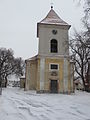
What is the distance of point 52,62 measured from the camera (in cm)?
3212

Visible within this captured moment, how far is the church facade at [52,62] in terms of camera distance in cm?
3167

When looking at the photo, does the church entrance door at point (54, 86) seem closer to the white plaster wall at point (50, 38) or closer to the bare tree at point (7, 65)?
the white plaster wall at point (50, 38)

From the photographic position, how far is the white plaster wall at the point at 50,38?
32438 millimetres

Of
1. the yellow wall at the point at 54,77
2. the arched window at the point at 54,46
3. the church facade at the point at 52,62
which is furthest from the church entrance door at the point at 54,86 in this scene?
the arched window at the point at 54,46

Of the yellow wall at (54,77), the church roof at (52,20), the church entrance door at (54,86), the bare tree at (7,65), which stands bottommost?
the church entrance door at (54,86)

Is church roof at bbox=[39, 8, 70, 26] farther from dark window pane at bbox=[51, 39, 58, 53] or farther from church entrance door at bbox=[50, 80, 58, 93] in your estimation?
church entrance door at bbox=[50, 80, 58, 93]

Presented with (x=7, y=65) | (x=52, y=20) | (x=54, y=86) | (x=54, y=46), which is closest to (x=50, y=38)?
(x=54, y=46)

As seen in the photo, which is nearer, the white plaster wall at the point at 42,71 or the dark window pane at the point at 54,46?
the white plaster wall at the point at 42,71

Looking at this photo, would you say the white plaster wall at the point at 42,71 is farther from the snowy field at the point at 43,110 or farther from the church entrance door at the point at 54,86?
the snowy field at the point at 43,110

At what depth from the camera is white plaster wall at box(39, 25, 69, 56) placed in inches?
1277

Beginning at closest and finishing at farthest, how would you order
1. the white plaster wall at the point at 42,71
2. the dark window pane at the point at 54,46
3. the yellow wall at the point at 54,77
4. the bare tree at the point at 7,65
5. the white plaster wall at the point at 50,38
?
1. the white plaster wall at the point at 42,71
2. the yellow wall at the point at 54,77
3. the white plaster wall at the point at 50,38
4. the dark window pane at the point at 54,46
5. the bare tree at the point at 7,65

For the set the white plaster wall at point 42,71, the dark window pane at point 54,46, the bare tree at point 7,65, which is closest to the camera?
the white plaster wall at point 42,71

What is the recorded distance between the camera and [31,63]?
34.8 m

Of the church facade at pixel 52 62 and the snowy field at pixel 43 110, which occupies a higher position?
the church facade at pixel 52 62
